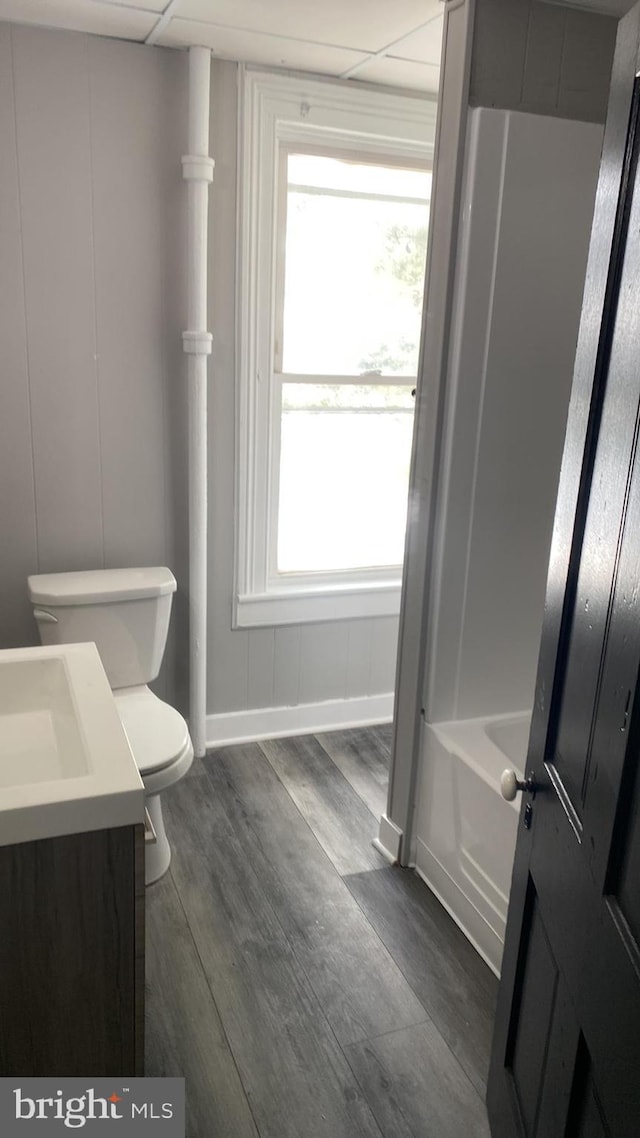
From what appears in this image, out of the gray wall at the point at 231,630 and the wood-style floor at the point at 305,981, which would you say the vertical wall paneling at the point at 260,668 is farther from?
the wood-style floor at the point at 305,981

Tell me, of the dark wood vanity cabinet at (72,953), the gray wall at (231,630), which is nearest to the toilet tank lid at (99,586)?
the gray wall at (231,630)

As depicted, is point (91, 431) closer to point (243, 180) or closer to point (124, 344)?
point (124, 344)

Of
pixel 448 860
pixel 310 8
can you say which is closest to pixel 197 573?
pixel 448 860

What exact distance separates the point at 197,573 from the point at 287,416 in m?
0.65

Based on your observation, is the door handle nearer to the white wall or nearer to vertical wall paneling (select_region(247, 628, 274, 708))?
the white wall

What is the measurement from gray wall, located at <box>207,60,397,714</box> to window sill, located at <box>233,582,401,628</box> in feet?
0.12

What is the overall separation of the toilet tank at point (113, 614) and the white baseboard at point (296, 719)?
1.74 feet

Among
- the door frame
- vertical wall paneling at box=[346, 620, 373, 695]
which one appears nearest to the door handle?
the door frame

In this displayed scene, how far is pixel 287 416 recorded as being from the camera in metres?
2.98

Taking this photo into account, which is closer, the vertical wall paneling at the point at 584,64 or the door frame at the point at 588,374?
the door frame at the point at 588,374

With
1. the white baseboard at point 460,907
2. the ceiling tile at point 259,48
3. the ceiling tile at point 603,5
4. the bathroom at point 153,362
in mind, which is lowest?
the white baseboard at point 460,907

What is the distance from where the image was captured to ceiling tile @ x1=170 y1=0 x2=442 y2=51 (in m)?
2.02

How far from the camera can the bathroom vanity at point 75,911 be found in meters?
1.19

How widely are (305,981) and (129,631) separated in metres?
1.14
